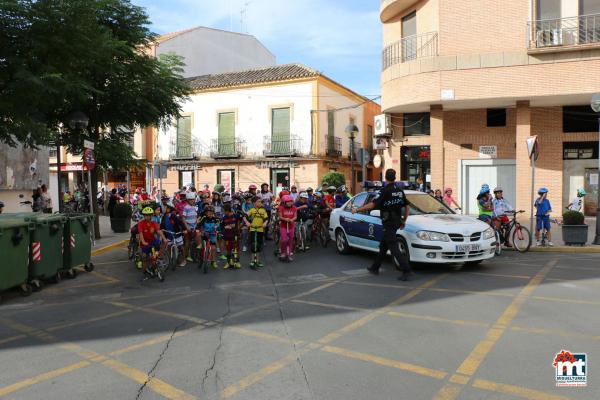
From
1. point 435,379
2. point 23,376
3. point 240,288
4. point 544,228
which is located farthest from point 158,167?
point 435,379

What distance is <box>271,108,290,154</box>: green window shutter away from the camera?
97.9ft

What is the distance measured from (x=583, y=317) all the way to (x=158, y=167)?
15906 mm

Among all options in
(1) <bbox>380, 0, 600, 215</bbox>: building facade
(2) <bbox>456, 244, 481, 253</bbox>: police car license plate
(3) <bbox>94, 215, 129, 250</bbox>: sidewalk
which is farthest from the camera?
(1) <bbox>380, 0, 600, 215</bbox>: building facade

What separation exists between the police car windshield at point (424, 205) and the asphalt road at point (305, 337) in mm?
1454

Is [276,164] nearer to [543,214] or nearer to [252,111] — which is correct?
[252,111]

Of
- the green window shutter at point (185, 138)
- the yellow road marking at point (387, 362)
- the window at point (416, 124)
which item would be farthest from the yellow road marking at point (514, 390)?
the green window shutter at point (185, 138)

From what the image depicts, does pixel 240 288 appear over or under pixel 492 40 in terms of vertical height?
under

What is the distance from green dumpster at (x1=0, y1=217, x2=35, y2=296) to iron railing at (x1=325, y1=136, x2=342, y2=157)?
2328cm

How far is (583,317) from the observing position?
229 inches

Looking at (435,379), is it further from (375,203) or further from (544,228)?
(544,228)

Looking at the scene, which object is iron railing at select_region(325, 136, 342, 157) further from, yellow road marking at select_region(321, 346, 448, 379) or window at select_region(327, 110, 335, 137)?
yellow road marking at select_region(321, 346, 448, 379)

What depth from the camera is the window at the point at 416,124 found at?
69.5 ft

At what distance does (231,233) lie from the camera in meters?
10.1

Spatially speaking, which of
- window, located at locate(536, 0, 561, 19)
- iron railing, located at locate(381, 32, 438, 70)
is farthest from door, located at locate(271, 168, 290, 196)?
window, located at locate(536, 0, 561, 19)
